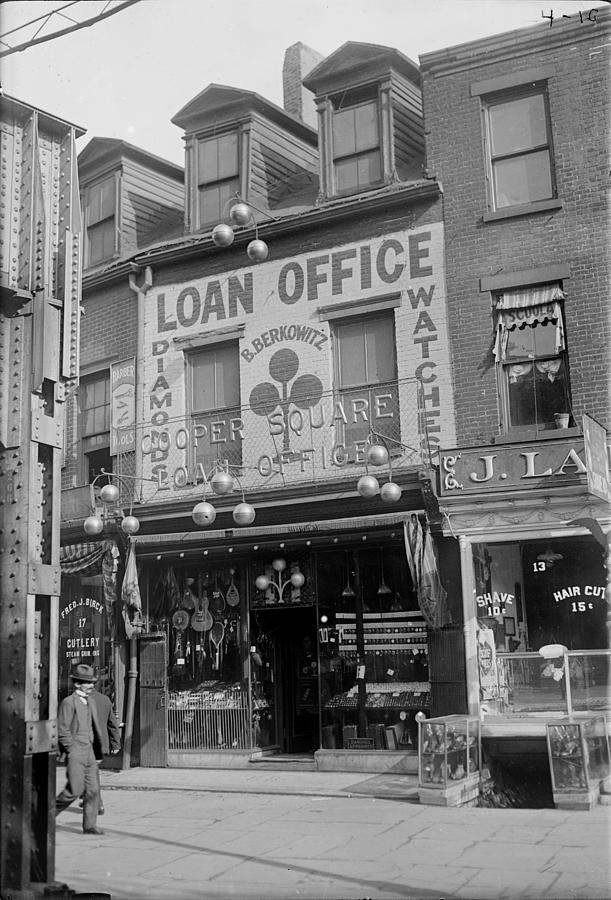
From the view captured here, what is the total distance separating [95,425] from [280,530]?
4.66 meters

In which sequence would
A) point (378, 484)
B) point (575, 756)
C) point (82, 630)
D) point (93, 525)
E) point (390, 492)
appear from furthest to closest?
point (82, 630)
point (93, 525)
point (378, 484)
point (390, 492)
point (575, 756)

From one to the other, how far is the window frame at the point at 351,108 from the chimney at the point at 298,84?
3294mm

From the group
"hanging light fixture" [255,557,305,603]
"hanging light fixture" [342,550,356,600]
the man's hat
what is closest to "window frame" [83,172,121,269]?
"hanging light fixture" [255,557,305,603]

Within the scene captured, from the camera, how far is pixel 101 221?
18.3 metres

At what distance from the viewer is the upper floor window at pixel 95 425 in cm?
1717

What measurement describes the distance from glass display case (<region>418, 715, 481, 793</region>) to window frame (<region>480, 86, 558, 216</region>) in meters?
6.93

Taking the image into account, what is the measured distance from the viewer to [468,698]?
42.1 ft

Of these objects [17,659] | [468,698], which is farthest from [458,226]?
[17,659]

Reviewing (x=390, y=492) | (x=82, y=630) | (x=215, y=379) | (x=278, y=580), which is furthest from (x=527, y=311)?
(x=82, y=630)

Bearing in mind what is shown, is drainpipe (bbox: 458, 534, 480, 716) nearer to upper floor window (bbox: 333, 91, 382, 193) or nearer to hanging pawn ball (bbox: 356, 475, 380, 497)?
hanging pawn ball (bbox: 356, 475, 380, 497)

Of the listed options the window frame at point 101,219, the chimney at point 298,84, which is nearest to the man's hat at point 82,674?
the window frame at point 101,219

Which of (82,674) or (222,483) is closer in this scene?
(82,674)

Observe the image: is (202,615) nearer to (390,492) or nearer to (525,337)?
(390,492)

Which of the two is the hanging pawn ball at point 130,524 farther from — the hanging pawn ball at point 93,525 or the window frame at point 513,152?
the window frame at point 513,152
